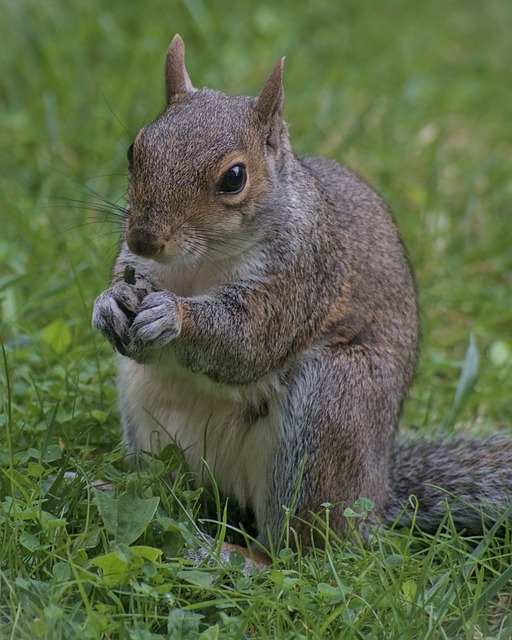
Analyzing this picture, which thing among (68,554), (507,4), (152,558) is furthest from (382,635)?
(507,4)

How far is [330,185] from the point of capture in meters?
3.94

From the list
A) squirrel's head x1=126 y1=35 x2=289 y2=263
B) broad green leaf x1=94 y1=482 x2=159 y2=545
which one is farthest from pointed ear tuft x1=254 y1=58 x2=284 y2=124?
broad green leaf x1=94 y1=482 x2=159 y2=545

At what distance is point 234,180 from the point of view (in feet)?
10.4

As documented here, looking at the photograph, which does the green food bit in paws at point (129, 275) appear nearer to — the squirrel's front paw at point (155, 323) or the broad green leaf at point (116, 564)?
the squirrel's front paw at point (155, 323)

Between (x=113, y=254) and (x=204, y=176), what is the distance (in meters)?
1.58

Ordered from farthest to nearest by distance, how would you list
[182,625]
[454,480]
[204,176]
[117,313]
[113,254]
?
[113,254] → [454,480] → [117,313] → [204,176] → [182,625]

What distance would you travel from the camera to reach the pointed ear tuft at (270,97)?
339 centimetres

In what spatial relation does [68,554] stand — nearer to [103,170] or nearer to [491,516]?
[491,516]

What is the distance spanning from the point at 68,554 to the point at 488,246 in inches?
134

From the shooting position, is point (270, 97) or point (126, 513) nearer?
point (126, 513)

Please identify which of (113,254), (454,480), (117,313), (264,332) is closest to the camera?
(117,313)

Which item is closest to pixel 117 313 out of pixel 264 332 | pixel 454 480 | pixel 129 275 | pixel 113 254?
pixel 129 275

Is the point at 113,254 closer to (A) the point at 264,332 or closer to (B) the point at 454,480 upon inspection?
(A) the point at 264,332

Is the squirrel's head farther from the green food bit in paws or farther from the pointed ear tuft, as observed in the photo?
the green food bit in paws
